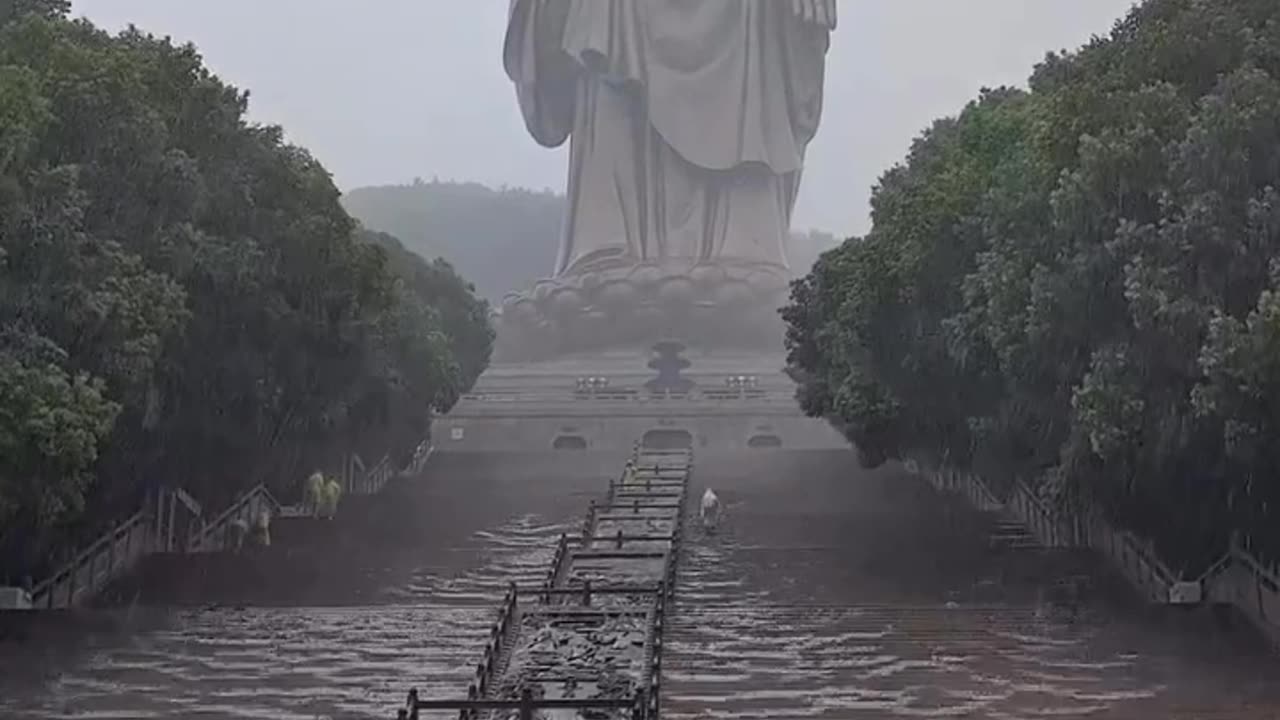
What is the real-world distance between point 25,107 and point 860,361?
365 inches

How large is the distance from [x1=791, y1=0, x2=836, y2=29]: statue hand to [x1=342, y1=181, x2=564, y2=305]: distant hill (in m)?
48.7

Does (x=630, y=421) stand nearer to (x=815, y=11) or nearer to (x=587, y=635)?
(x=815, y=11)

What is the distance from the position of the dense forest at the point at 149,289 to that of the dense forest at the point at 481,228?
66709mm

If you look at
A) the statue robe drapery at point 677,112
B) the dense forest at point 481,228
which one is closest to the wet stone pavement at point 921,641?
the statue robe drapery at point 677,112

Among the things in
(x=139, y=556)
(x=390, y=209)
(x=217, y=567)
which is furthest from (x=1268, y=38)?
(x=390, y=209)

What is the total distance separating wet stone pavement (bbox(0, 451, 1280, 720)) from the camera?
10422 mm

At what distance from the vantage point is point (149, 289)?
12.6 meters

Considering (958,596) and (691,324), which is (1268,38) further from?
(691,324)

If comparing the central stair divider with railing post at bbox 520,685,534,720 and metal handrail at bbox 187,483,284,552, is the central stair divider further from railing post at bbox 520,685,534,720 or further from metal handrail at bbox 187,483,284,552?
metal handrail at bbox 187,483,284,552

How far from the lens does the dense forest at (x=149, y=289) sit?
11.4 metres

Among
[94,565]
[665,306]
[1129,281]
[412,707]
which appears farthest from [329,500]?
[665,306]

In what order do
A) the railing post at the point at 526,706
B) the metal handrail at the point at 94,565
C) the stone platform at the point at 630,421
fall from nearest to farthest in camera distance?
the railing post at the point at 526,706, the metal handrail at the point at 94,565, the stone platform at the point at 630,421

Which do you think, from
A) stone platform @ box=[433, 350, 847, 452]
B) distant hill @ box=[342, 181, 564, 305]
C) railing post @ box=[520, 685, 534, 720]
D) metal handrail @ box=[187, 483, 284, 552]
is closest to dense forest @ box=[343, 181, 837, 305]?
distant hill @ box=[342, 181, 564, 305]

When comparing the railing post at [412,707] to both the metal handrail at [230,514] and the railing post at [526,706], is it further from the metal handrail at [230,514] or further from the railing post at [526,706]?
the metal handrail at [230,514]
